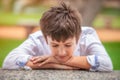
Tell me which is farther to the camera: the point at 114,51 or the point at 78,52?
the point at 114,51

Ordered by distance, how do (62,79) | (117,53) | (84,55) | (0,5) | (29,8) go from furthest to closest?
(29,8)
(0,5)
(117,53)
(84,55)
(62,79)

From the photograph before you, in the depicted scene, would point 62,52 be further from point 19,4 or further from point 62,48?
point 19,4

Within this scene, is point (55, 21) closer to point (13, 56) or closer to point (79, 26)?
point (79, 26)

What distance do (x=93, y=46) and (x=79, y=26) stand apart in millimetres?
86

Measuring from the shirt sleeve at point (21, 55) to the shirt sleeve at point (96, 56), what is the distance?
168 millimetres

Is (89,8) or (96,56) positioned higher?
(89,8)

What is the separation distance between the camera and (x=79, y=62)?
1.13m

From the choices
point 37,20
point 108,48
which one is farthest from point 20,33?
point 108,48

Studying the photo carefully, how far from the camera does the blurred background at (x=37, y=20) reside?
1495 millimetres

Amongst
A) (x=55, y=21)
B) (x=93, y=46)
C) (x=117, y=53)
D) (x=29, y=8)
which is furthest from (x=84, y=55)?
(x=29, y=8)

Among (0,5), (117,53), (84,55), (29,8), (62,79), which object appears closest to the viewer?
(62,79)

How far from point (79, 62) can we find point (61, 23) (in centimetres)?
14

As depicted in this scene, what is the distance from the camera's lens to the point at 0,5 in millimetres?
1642

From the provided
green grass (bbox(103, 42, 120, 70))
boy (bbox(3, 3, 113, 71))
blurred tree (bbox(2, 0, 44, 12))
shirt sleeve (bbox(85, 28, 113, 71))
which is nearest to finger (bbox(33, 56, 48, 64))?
boy (bbox(3, 3, 113, 71))
